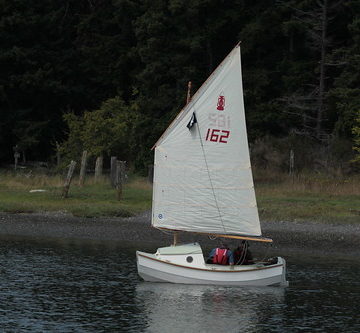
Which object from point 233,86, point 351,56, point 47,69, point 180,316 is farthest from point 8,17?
point 180,316

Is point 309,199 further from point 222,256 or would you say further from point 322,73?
point 222,256

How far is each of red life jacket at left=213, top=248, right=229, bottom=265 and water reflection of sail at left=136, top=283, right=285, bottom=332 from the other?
0.93 meters

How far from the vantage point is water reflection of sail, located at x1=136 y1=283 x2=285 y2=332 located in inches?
1024

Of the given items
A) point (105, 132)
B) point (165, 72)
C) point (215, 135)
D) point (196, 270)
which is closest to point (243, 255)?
point (196, 270)

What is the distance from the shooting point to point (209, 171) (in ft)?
105

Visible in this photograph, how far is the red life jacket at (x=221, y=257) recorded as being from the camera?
101 feet

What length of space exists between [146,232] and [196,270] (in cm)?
1115

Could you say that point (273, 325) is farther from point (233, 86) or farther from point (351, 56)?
point (351, 56)

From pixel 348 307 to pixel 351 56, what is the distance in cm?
3516

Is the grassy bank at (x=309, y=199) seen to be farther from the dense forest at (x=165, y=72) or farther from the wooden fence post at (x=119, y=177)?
the wooden fence post at (x=119, y=177)

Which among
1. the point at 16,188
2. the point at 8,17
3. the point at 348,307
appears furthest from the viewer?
the point at 8,17

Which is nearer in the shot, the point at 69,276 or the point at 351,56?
the point at 69,276

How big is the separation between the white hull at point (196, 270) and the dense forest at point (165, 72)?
25.1 m

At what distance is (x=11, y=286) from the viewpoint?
3028cm
